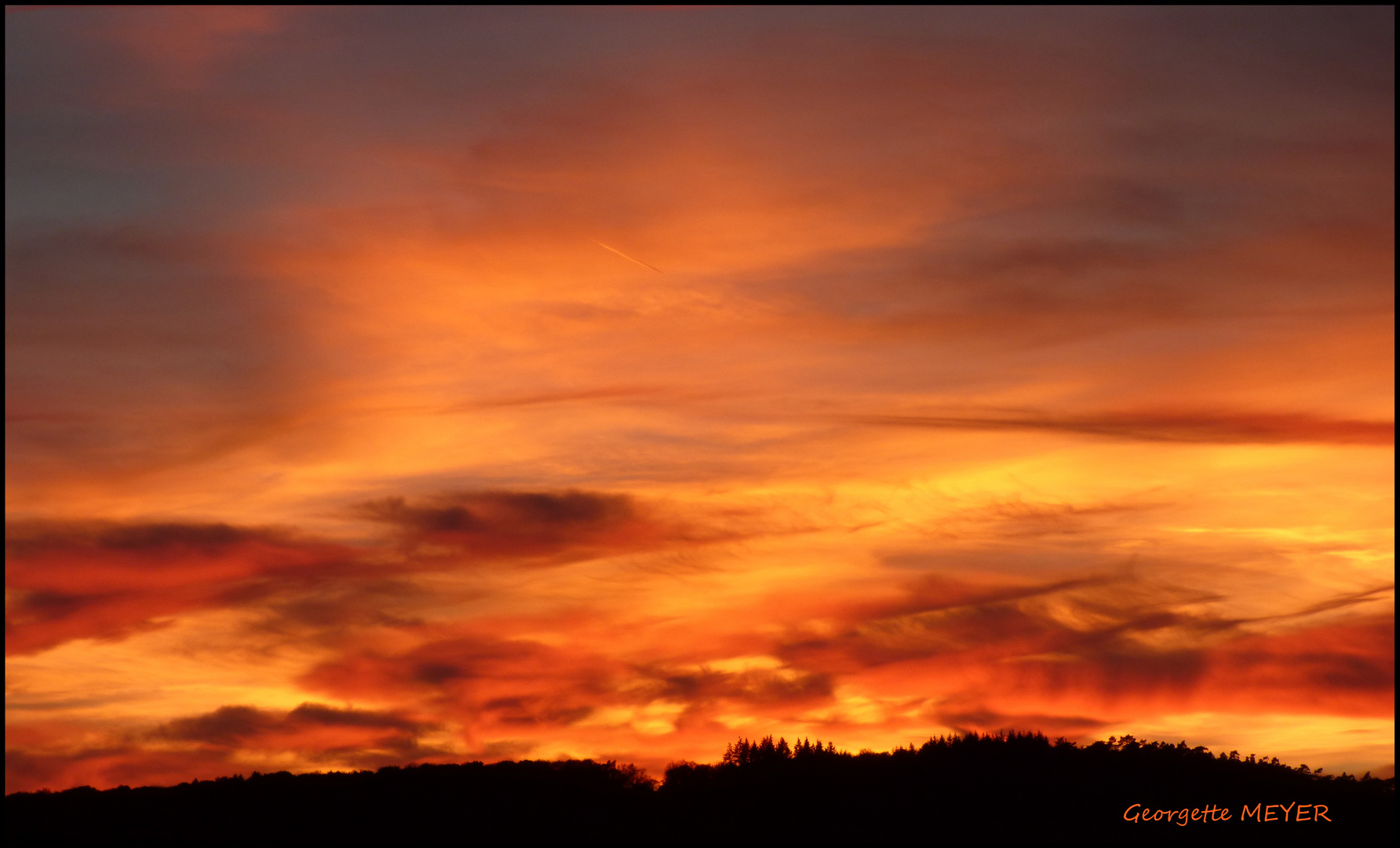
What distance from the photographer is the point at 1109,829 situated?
35.1 meters

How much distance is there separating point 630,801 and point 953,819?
8.52 m

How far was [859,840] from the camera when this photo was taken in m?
34.2

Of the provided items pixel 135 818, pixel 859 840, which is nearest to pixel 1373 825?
pixel 859 840

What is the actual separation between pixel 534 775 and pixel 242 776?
8.33 m

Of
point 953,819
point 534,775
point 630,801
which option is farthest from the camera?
point 534,775

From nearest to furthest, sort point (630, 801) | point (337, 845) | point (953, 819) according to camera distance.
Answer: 1. point (337, 845)
2. point (953, 819)
3. point (630, 801)

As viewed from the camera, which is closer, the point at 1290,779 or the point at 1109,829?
the point at 1109,829

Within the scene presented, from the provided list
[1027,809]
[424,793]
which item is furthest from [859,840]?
[424,793]

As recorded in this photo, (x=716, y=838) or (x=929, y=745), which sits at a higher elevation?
(x=929, y=745)

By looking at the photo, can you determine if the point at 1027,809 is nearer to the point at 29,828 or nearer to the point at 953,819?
the point at 953,819

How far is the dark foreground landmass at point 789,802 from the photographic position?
35406 mm

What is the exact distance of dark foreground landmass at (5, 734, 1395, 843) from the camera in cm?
3541

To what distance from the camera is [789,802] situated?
39219mm

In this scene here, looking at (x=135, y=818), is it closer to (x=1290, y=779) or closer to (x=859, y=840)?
(x=859, y=840)
